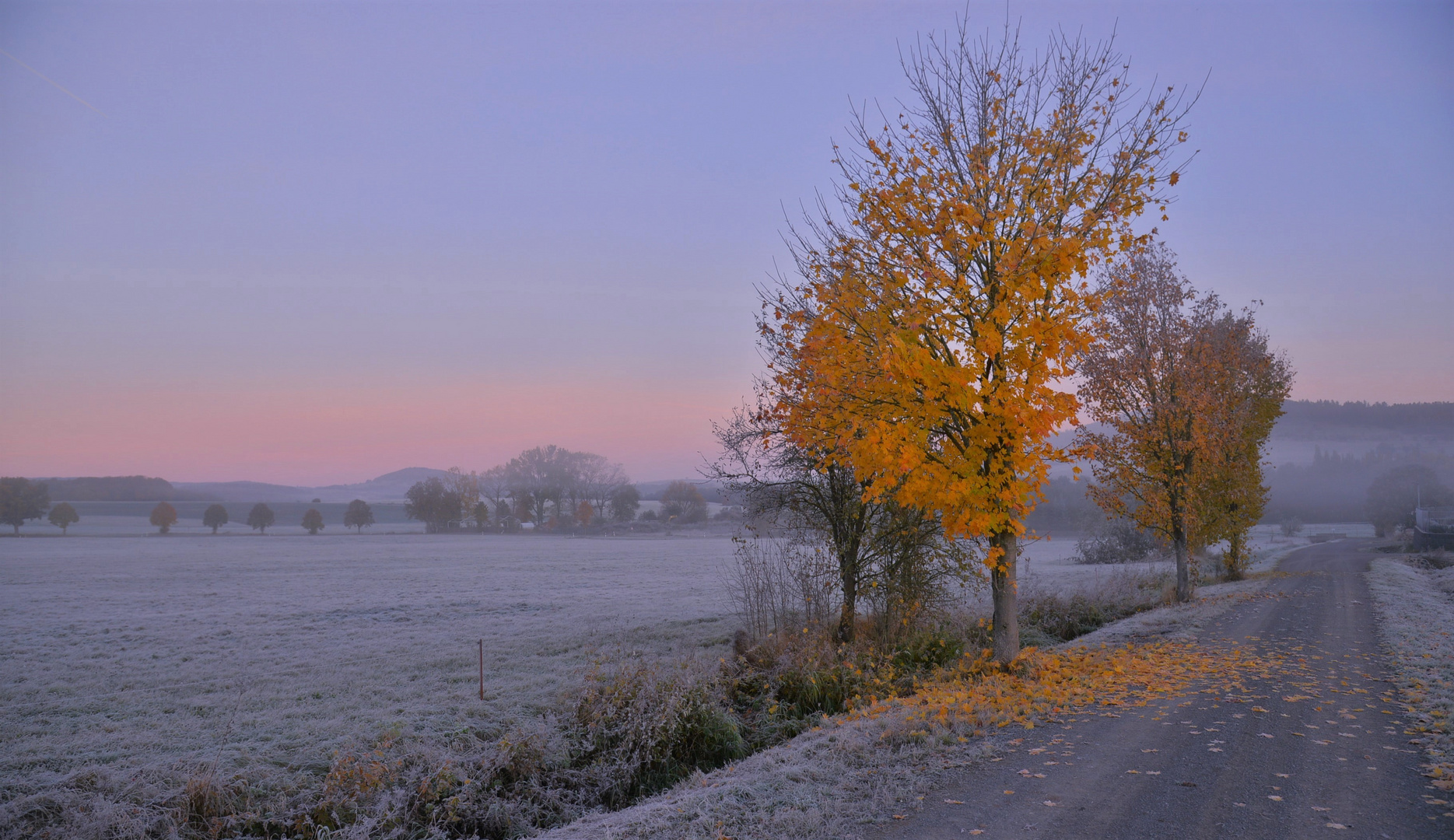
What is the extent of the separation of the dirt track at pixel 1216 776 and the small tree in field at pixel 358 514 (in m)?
112

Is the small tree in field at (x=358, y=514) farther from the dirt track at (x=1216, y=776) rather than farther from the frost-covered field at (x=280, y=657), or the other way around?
the dirt track at (x=1216, y=776)

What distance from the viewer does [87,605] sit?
24000 mm

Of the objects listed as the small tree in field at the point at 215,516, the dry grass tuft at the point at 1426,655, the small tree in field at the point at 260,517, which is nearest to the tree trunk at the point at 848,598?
the dry grass tuft at the point at 1426,655

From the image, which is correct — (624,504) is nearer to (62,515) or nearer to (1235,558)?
(62,515)

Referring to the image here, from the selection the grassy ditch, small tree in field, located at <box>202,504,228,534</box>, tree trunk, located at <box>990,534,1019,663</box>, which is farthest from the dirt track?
small tree in field, located at <box>202,504,228,534</box>

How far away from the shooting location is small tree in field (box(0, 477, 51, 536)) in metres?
72.5

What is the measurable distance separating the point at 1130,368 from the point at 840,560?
514 inches

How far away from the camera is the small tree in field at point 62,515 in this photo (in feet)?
265

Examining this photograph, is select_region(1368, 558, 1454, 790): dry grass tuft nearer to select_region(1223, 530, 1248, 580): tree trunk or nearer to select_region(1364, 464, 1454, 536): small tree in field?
select_region(1223, 530, 1248, 580): tree trunk

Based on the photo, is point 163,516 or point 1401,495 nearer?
point 1401,495

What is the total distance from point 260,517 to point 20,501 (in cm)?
2498

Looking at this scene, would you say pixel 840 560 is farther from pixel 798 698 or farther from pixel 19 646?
pixel 19 646

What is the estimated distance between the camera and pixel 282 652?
54.9ft

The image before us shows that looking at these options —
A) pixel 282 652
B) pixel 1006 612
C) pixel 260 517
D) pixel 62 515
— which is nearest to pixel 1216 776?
pixel 1006 612
